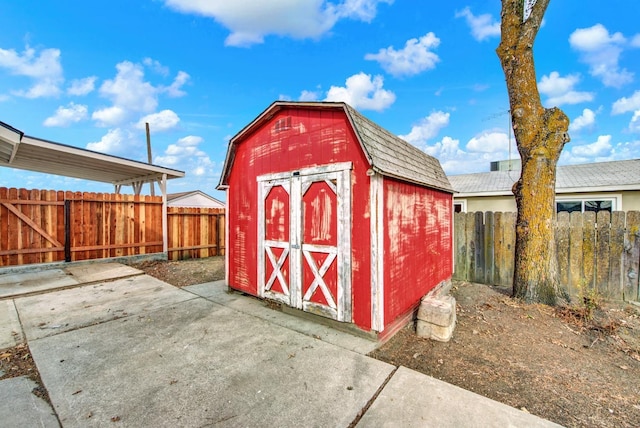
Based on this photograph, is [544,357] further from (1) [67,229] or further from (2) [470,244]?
(1) [67,229]

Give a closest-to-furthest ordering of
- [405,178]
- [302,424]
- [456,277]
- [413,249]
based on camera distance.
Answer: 1. [302,424]
2. [405,178]
3. [413,249]
4. [456,277]

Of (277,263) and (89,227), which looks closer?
(277,263)

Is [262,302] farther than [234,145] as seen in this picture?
No

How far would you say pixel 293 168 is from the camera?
4246 millimetres

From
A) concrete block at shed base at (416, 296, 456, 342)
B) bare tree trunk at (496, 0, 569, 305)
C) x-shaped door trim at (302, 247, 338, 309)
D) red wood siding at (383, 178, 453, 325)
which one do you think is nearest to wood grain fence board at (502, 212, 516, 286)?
bare tree trunk at (496, 0, 569, 305)

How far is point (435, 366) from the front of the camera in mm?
2951

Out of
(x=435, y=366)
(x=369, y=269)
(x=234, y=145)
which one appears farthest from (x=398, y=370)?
(x=234, y=145)

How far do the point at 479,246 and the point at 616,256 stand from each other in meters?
2.21

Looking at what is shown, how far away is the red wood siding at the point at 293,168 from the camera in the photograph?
3477mm

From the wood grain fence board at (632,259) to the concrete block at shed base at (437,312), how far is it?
3.94 metres

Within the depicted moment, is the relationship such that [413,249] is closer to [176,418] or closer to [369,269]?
[369,269]

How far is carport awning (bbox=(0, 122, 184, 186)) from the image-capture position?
6.52 meters

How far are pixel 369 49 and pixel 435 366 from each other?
951 cm

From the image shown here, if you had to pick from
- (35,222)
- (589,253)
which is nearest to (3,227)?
(35,222)
